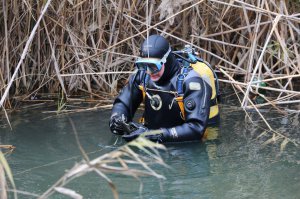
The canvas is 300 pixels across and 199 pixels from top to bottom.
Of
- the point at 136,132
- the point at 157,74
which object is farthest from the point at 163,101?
the point at 136,132

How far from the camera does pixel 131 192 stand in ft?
12.6

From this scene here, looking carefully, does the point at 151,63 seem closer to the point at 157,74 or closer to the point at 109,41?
the point at 157,74

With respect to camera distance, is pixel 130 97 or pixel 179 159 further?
pixel 130 97

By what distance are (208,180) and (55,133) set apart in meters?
1.78

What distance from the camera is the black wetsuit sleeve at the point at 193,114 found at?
15.5 feet

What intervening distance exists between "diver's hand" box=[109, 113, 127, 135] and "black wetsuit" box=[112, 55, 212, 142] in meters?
0.08

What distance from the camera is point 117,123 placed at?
4.83 m

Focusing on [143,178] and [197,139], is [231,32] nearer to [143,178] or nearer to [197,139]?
[197,139]

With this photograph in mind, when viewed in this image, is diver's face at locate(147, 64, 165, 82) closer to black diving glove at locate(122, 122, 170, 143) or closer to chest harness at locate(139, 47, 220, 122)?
chest harness at locate(139, 47, 220, 122)

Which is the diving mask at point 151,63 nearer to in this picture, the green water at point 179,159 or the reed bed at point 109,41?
the green water at point 179,159

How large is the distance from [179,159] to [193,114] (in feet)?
1.28

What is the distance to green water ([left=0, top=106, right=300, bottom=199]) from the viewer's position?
388 centimetres

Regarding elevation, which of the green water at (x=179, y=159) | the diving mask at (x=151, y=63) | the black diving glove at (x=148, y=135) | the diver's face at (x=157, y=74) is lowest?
the green water at (x=179, y=159)

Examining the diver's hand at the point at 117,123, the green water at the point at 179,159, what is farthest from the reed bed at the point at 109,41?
the diver's hand at the point at 117,123
